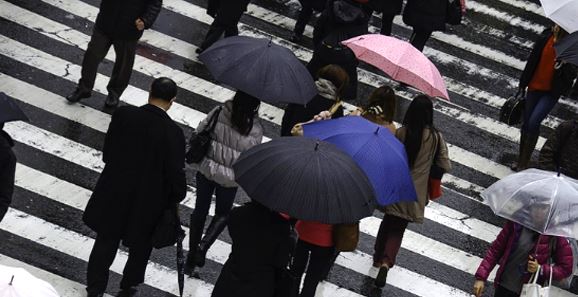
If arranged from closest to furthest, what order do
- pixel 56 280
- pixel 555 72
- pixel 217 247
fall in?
1. pixel 56 280
2. pixel 217 247
3. pixel 555 72

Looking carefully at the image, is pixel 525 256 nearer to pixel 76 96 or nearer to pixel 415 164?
pixel 415 164

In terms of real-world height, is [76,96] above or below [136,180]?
below

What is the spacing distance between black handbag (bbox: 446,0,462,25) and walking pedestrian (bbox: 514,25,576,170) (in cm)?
161

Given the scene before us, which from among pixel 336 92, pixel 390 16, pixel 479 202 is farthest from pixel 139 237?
pixel 390 16

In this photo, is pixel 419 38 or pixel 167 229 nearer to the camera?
pixel 167 229

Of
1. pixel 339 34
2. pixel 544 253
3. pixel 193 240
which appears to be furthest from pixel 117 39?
pixel 544 253

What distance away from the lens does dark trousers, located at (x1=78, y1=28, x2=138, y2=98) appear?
12164 millimetres

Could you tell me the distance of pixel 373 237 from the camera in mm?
11375

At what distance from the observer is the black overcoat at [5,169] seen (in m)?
8.20

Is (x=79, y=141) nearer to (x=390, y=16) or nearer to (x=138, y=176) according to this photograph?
(x=138, y=176)

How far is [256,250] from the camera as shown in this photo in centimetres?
793

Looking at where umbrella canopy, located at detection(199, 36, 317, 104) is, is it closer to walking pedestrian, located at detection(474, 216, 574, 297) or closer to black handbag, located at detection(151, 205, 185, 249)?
black handbag, located at detection(151, 205, 185, 249)

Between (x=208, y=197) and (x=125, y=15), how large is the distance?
9.44ft

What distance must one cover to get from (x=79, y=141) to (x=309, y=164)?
14.3ft
